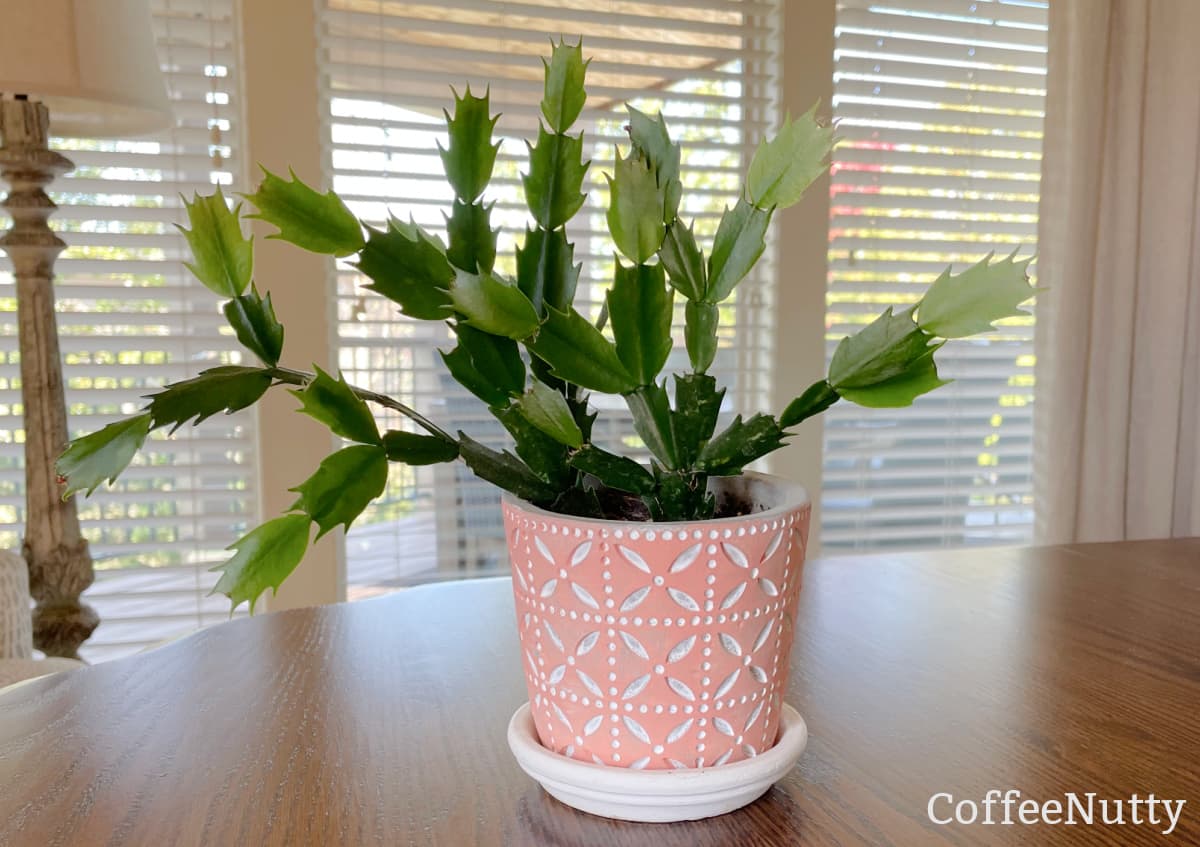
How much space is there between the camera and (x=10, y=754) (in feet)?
1.75

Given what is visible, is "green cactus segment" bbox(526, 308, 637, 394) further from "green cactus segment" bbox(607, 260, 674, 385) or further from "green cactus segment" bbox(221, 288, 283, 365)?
"green cactus segment" bbox(221, 288, 283, 365)

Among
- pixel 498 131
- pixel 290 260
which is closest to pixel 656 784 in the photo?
pixel 290 260

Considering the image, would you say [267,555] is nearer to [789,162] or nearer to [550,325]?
[550,325]

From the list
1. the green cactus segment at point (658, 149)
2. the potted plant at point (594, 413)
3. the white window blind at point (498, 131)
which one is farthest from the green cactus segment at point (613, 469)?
the white window blind at point (498, 131)

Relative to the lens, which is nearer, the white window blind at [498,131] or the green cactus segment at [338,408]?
the green cactus segment at [338,408]

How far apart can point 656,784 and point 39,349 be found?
1211mm

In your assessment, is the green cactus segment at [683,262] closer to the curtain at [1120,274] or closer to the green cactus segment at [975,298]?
the green cactus segment at [975,298]

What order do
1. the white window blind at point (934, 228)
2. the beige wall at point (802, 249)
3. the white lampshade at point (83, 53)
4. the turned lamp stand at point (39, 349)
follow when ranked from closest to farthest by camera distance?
the white lampshade at point (83, 53) → the turned lamp stand at point (39, 349) → the beige wall at point (802, 249) → the white window blind at point (934, 228)

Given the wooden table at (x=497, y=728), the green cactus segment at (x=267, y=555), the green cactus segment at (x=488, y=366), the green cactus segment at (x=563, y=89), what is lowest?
the wooden table at (x=497, y=728)

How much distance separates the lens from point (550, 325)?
40cm

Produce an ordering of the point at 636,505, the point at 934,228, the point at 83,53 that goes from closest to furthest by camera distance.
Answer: the point at 636,505 → the point at 83,53 → the point at 934,228

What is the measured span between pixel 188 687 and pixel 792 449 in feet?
4.93

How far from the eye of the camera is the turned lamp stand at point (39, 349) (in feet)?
4.10

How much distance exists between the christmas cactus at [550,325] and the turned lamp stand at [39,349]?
103 cm
